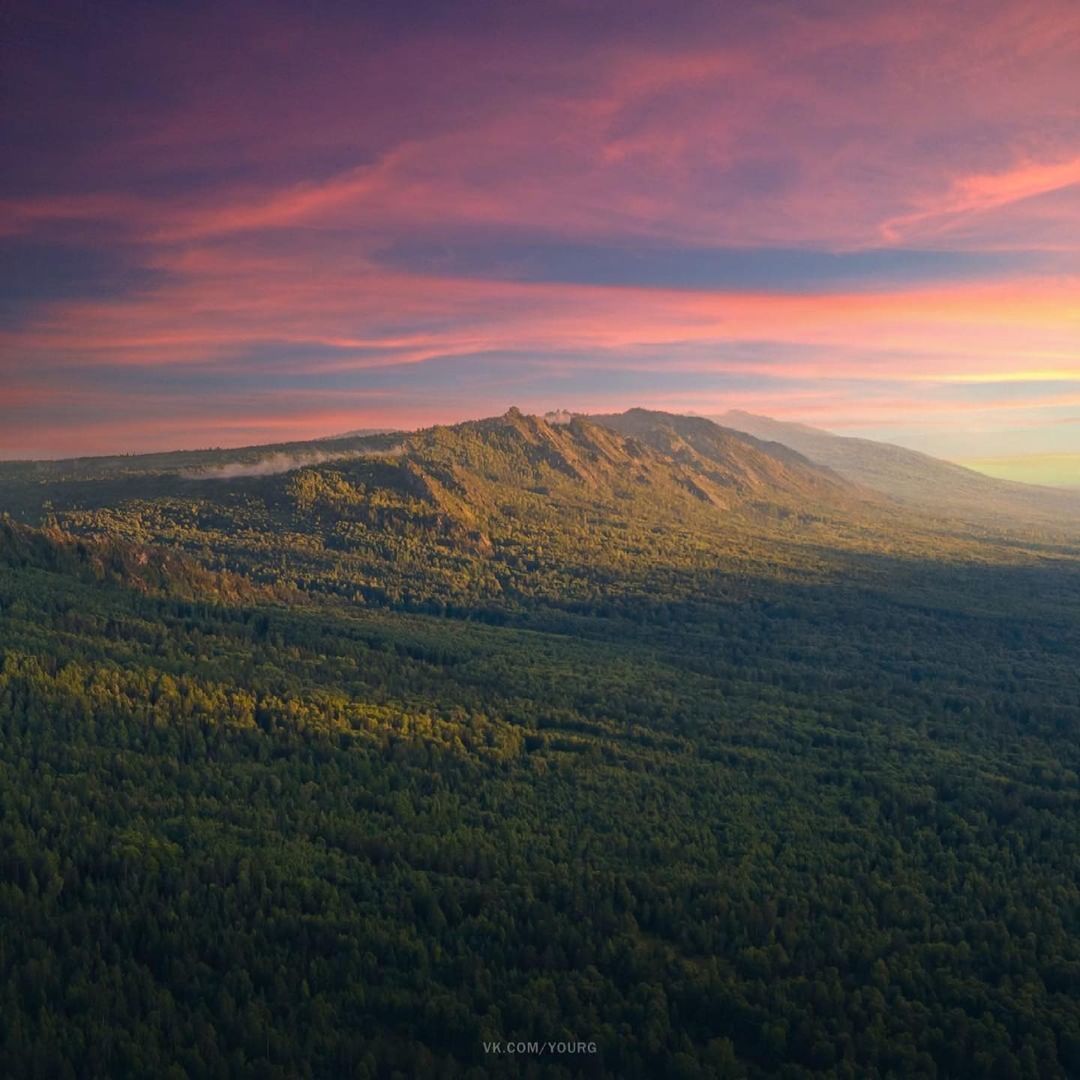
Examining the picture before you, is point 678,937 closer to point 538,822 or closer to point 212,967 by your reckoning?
point 538,822

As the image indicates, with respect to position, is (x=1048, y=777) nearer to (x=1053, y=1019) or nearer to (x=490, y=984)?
(x=1053, y=1019)

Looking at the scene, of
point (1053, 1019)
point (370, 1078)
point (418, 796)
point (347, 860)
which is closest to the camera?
point (370, 1078)

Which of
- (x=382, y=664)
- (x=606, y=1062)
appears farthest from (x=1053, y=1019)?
(x=382, y=664)

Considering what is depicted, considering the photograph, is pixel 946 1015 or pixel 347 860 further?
pixel 347 860

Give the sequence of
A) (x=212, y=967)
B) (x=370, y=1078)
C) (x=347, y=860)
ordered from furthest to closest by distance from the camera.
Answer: (x=347, y=860) → (x=212, y=967) → (x=370, y=1078)

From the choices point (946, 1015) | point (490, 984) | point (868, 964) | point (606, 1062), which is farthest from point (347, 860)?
point (946, 1015)

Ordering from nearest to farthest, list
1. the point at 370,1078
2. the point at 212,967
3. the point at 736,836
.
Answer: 1. the point at 370,1078
2. the point at 212,967
3. the point at 736,836

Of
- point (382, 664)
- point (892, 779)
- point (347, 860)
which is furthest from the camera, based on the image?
point (382, 664)

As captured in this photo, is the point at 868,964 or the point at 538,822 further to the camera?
the point at 538,822
